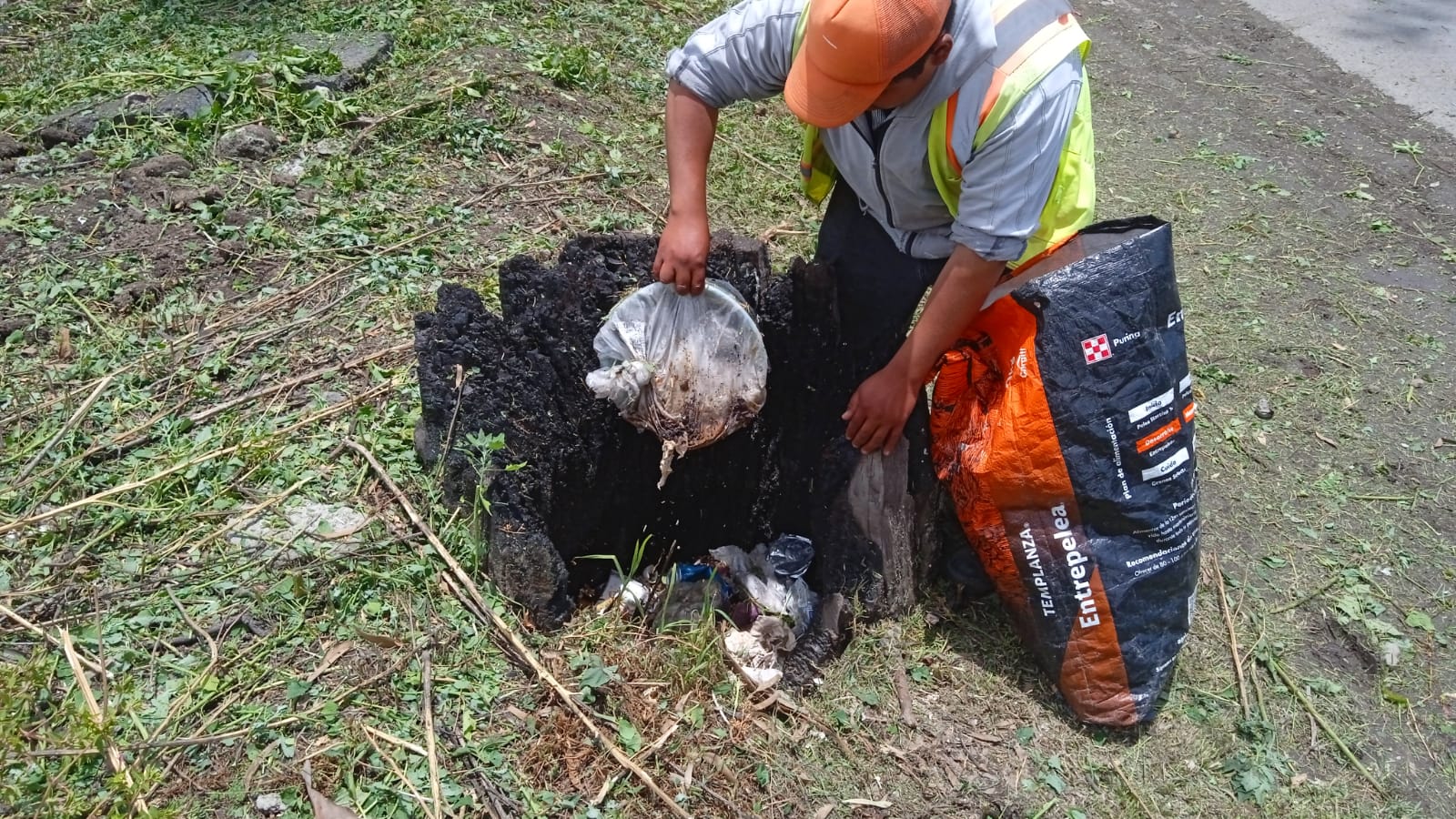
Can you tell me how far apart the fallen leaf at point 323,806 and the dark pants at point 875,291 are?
5.45ft

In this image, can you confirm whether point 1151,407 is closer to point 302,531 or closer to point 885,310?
point 885,310

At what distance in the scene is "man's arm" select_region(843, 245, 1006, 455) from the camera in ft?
7.54

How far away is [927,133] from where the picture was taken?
229cm

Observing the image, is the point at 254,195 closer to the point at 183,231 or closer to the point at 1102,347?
the point at 183,231

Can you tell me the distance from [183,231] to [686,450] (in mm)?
2167

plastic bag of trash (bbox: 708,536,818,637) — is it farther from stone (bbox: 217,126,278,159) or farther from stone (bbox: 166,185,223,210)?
stone (bbox: 217,126,278,159)

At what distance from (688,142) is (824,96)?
20.5 inches

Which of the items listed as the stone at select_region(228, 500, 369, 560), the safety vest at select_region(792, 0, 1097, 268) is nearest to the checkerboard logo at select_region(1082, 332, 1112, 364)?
the safety vest at select_region(792, 0, 1097, 268)

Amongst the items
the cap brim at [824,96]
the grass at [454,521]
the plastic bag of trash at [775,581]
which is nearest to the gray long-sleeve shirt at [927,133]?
the cap brim at [824,96]

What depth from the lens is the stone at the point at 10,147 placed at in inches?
157

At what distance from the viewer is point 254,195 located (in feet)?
12.4

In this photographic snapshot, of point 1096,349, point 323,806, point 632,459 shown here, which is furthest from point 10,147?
point 1096,349

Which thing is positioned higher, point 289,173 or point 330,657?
point 289,173

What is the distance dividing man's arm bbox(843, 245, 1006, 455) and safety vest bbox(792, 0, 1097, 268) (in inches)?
5.8
